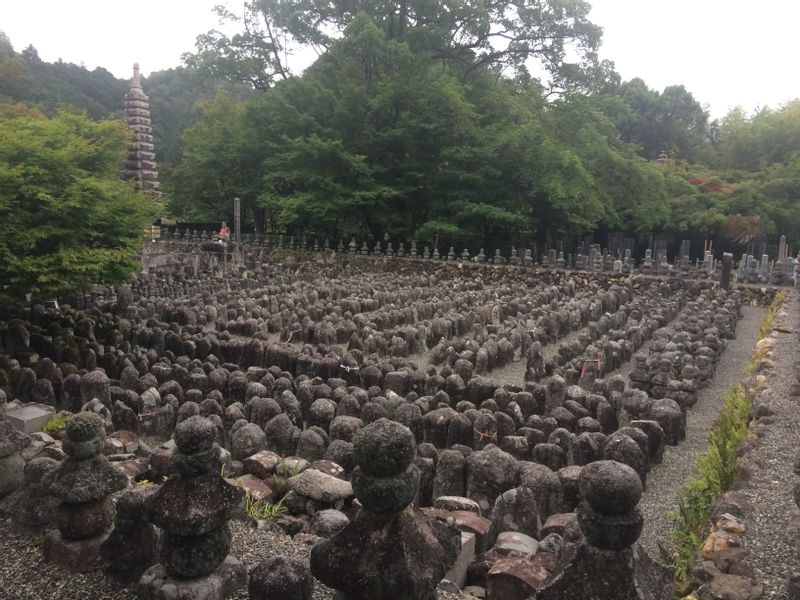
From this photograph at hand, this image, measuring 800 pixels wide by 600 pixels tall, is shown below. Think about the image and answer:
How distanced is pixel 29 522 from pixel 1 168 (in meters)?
7.39

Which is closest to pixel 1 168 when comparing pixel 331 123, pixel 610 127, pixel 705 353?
pixel 705 353

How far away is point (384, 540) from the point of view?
7.67 feet

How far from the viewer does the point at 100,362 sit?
30.3 ft

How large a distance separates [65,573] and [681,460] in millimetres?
6008

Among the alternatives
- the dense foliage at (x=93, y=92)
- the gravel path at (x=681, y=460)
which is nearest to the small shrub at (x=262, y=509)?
the gravel path at (x=681, y=460)

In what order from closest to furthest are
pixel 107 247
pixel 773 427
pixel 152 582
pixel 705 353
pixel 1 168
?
pixel 152 582 < pixel 773 427 < pixel 1 168 < pixel 705 353 < pixel 107 247

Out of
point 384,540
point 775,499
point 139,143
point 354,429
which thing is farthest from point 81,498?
point 139,143

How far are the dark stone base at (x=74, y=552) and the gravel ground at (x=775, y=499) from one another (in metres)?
3.51

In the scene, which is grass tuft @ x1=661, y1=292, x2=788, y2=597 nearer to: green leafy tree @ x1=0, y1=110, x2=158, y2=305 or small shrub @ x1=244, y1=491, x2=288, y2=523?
small shrub @ x1=244, y1=491, x2=288, y2=523

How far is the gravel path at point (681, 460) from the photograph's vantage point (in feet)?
16.7

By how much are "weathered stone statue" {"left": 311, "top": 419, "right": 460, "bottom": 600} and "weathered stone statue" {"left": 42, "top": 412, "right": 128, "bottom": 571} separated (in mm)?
1446

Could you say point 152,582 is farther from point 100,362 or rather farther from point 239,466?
point 100,362

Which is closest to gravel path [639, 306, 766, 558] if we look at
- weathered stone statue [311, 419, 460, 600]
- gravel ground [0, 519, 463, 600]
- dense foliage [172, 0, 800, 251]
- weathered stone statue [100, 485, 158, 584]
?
gravel ground [0, 519, 463, 600]

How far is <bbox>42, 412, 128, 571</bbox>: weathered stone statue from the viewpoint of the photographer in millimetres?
3135
